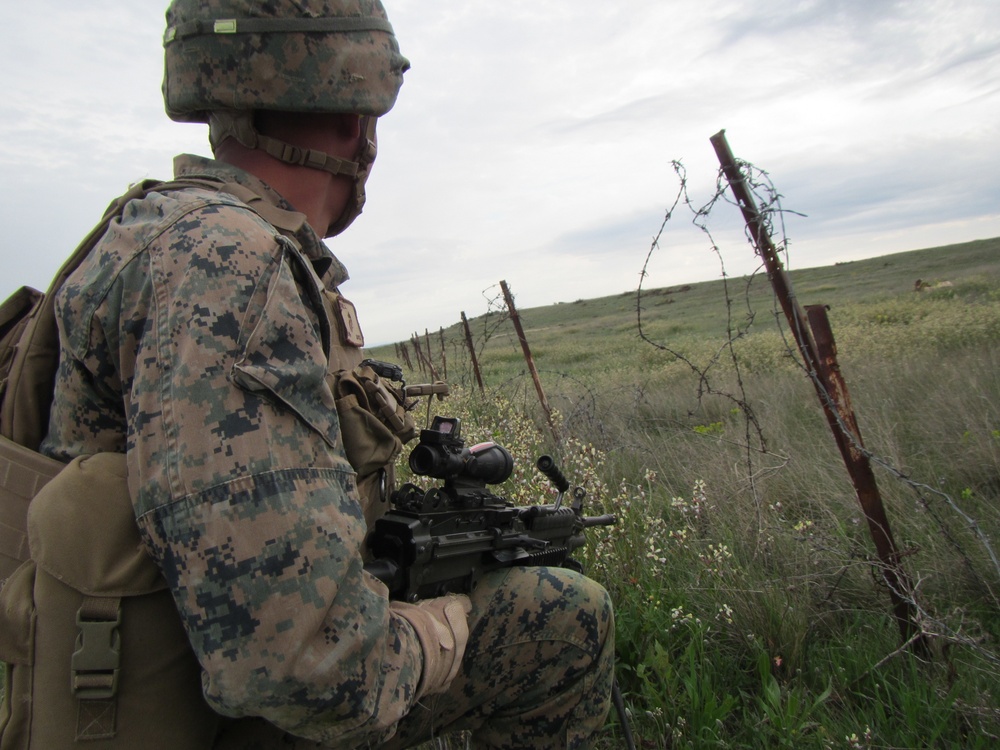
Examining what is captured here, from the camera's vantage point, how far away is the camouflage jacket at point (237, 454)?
114cm

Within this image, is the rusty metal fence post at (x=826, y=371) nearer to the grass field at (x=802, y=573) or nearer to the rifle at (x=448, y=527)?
the grass field at (x=802, y=573)

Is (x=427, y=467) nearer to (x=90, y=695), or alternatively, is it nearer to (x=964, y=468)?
(x=90, y=695)

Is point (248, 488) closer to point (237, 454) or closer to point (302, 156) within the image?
point (237, 454)

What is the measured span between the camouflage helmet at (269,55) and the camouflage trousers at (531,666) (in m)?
1.38

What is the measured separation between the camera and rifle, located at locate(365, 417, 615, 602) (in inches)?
67.1

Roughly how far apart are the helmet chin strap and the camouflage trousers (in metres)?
1.21

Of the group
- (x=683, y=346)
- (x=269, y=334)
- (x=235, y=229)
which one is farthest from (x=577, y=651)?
(x=683, y=346)

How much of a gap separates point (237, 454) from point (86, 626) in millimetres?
443

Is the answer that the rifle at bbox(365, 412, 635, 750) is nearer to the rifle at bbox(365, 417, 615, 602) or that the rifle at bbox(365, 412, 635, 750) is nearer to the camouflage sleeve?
the rifle at bbox(365, 417, 615, 602)

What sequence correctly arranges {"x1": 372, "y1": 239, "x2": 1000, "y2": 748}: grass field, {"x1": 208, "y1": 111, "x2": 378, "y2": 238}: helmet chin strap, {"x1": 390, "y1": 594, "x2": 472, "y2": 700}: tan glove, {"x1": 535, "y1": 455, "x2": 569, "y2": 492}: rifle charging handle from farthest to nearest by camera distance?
{"x1": 372, "y1": 239, "x2": 1000, "y2": 748}: grass field, {"x1": 535, "y1": 455, "x2": 569, "y2": 492}: rifle charging handle, {"x1": 208, "y1": 111, "x2": 378, "y2": 238}: helmet chin strap, {"x1": 390, "y1": 594, "x2": 472, "y2": 700}: tan glove

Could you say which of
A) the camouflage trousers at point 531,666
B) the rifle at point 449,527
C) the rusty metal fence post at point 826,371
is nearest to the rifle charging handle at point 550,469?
the rifle at point 449,527

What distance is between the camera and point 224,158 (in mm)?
Result: 1843

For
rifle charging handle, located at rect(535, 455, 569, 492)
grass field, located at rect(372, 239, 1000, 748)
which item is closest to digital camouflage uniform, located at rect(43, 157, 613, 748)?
rifle charging handle, located at rect(535, 455, 569, 492)

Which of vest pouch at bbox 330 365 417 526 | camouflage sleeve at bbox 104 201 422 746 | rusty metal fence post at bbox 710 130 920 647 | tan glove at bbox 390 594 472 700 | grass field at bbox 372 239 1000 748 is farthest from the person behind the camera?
rusty metal fence post at bbox 710 130 920 647
